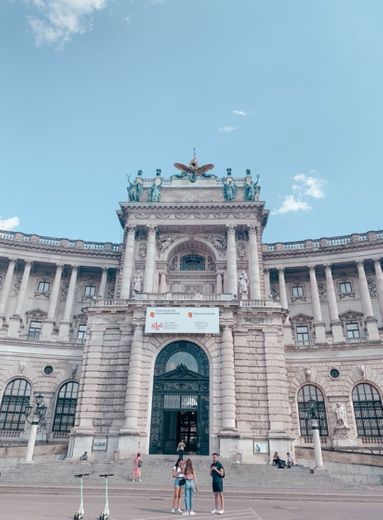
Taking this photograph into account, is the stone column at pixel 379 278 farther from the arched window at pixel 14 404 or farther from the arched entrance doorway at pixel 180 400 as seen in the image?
the arched window at pixel 14 404

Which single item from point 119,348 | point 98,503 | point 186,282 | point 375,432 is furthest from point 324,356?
point 98,503

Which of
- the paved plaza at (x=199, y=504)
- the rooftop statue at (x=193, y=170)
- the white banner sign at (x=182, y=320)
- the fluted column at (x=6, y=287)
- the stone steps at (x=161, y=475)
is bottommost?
the paved plaza at (x=199, y=504)

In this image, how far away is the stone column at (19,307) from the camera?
1705 inches

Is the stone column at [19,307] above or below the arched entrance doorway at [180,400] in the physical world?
above

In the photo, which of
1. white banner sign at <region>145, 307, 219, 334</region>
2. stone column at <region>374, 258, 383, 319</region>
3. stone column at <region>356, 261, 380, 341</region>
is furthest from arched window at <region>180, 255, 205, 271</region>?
stone column at <region>374, 258, 383, 319</region>

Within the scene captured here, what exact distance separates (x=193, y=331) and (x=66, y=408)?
59.3ft

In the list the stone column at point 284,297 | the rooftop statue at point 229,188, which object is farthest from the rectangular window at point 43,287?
the stone column at point 284,297

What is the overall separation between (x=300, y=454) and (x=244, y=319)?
10968mm

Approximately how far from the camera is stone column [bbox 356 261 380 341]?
→ 135 ft

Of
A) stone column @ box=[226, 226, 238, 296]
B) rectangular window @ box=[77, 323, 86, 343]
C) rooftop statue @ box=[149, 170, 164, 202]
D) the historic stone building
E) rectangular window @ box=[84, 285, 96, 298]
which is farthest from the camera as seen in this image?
rectangular window @ box=[84, 285, 96, 298]

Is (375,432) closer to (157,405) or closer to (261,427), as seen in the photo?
(261,427)

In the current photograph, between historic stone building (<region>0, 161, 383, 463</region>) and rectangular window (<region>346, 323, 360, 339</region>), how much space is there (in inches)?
4.9

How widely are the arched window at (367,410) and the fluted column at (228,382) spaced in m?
15.2

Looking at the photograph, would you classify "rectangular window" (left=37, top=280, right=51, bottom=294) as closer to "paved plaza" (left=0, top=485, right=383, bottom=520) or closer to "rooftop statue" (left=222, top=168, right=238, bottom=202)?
"rooftop statue" (left=222, top=168, right=238, bottom=202)
